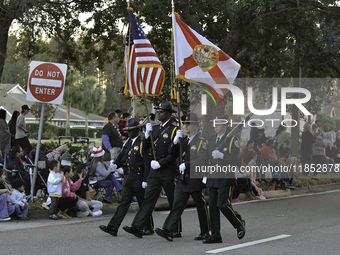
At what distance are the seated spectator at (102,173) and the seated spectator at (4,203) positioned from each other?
229 cm

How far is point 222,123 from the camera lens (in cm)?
949

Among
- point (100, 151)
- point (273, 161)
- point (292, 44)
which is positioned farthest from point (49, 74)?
point (292, 44)

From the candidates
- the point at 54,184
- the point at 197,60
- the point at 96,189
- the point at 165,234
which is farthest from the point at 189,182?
the point at 96,189

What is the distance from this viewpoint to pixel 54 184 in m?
12.1

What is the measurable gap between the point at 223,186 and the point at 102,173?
4.93 metres

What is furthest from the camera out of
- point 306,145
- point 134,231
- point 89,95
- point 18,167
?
point 89,95

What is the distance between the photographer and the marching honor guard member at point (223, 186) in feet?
30.6

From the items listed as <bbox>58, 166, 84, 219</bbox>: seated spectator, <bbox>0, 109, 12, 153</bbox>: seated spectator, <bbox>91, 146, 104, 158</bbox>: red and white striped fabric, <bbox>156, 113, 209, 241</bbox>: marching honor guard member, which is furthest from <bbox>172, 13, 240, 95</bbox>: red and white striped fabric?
<bbox>0, 109, 12, 153</bbox>: seated spectator

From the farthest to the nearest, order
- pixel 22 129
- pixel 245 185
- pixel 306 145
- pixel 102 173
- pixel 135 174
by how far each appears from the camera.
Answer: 1. pixel 306 145
2. pixel 22 129
3. pixel 245 185
4. pixel 102 173
5. pixel 135 174

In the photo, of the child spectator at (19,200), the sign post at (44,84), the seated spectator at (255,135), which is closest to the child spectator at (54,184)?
the child spectator at (19,200)

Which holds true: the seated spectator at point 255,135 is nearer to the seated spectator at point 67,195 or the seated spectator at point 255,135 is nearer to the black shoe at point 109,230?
the seated spectator at point 67,195

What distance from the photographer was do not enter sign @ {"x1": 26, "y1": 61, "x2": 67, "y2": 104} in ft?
43.8

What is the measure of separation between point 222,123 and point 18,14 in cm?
978

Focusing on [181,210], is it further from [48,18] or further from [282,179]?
[48,18]
